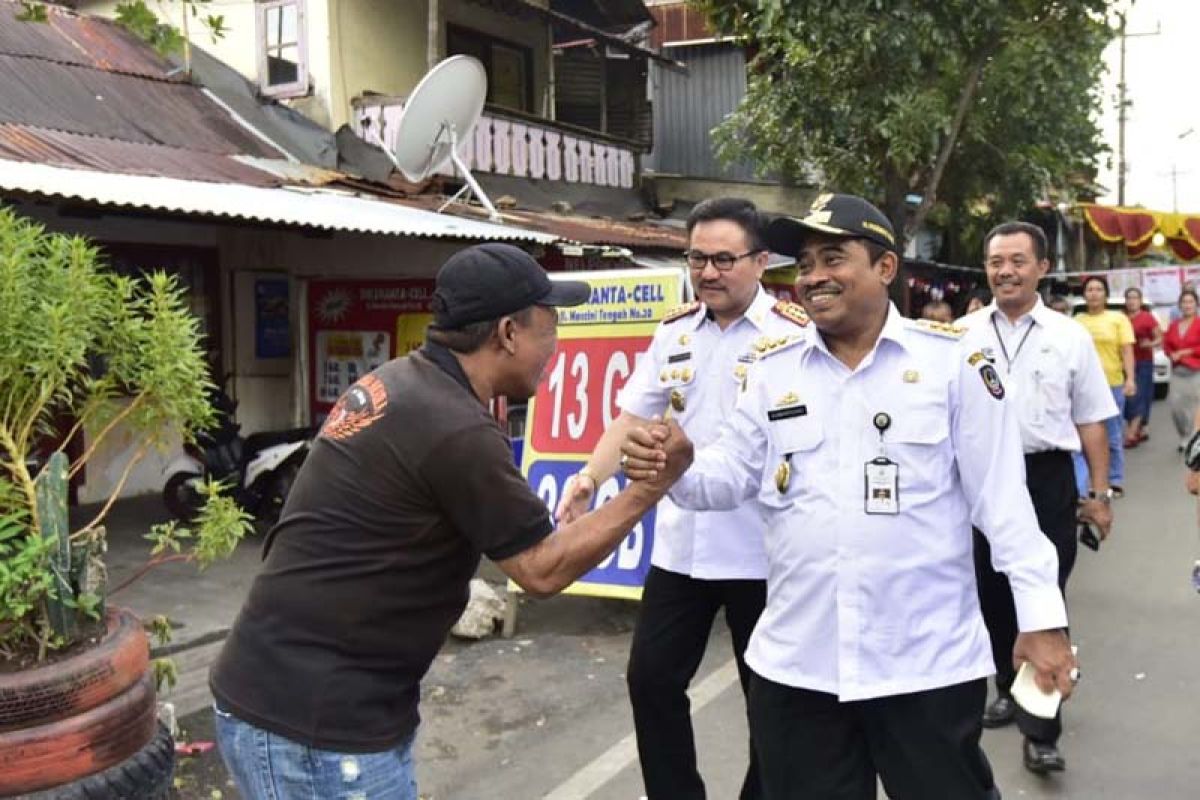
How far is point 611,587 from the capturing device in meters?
5.49

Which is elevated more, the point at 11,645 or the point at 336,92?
the point at 336,92

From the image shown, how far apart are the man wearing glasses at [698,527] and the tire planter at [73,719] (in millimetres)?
1397

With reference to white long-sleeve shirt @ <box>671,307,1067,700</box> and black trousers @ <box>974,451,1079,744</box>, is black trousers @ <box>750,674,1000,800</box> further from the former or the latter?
black trousers @ <box>974,451,1079,744</box>

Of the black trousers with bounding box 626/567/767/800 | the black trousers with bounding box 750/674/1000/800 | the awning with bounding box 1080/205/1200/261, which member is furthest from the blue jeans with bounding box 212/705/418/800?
the awning with bounding box 1080/205/1200/261

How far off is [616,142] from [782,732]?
13.3 metres

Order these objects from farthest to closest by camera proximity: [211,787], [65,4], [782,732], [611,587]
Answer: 1. [65,4]
2. [611,587]
3. [211,787]
4. [782,732]

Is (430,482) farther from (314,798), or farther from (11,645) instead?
(11,645)

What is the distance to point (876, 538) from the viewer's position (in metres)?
2.35

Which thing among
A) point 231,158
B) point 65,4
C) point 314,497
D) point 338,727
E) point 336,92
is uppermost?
point 65,4

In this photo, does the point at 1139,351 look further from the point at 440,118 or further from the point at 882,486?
the point at 882,486

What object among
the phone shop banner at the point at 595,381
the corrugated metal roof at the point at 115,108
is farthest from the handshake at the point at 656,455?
the corrugated metal roof at the point at 115,108

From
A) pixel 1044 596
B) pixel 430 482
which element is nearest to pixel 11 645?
pixel 430 482

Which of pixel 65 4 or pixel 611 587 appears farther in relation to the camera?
pixel 65 4

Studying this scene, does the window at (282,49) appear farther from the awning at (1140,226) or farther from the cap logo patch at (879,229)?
the awning at (1140,226)
